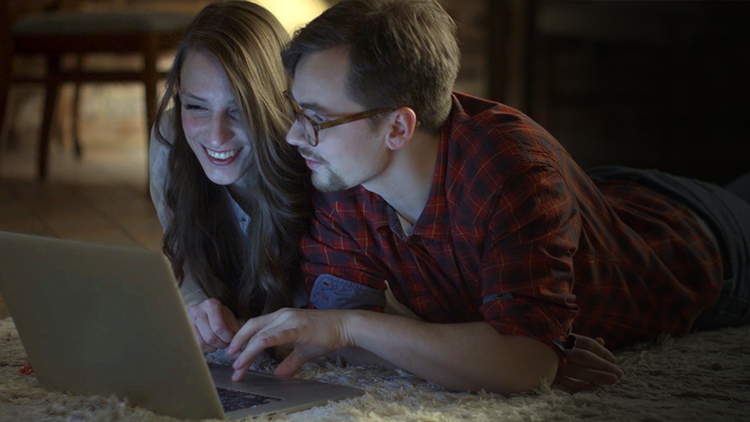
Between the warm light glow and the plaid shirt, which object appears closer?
the plaid shirt

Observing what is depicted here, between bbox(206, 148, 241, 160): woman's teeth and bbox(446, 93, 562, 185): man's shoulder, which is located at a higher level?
bbox(446, 93, 562, 185): man's shoulder

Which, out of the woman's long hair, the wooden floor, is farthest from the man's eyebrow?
the wooden floor

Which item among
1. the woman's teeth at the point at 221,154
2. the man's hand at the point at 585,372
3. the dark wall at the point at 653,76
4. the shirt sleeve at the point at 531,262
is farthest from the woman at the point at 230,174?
the dark wall at the point at 653,76

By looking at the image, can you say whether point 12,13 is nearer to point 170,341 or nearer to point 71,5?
point 71,5

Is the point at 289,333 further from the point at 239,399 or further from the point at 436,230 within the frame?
the point at 436,230

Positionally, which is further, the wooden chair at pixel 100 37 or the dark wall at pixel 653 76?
the dark wall at pixel 653 76

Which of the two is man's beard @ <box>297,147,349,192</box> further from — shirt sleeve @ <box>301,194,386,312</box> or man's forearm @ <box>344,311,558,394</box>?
man's forearm @ <box>344,311,558,394</box>

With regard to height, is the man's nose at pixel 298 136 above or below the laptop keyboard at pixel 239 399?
above

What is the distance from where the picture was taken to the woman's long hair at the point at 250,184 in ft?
4.05

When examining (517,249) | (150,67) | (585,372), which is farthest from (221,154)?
(150,67)

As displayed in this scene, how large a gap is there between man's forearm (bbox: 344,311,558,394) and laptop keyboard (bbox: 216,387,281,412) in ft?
0.53

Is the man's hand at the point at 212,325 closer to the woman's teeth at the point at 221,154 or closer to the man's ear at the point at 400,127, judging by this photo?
the woman's teeth at the point at 221,154

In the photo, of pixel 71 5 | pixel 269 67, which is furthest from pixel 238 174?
pixel 71 5

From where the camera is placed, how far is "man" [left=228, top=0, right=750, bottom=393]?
1.01 meters
